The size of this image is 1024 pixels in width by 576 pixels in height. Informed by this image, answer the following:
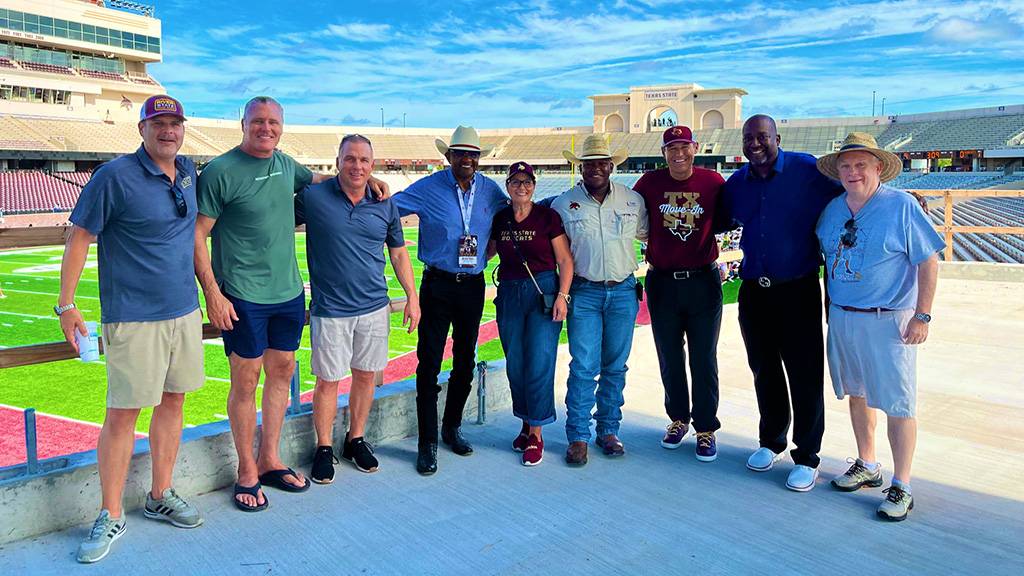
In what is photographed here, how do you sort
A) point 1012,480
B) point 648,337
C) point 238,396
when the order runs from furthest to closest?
point 648,337
point 1012,480
point 238,396

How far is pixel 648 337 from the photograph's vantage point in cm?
718

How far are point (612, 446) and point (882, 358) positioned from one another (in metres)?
1.41

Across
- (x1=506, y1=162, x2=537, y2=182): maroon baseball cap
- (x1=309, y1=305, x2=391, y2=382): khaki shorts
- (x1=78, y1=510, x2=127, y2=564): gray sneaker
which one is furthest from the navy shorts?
(x1=506, y1=162, x2=537, y2=182): maroon baseball cap

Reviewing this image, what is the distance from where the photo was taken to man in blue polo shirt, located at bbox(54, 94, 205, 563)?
115 inches

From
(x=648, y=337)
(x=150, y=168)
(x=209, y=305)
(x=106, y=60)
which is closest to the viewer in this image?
(x=150, y=168)

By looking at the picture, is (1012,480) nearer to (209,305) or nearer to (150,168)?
(209,305)

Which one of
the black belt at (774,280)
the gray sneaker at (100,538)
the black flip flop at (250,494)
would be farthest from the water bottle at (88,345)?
the black belt at (774,280)

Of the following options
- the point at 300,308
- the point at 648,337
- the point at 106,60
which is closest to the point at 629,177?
the point at 106,60

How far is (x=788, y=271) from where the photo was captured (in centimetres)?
389

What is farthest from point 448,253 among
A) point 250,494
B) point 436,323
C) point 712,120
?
point 712,120

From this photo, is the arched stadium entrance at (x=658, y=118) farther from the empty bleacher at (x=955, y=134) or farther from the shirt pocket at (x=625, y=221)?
the shirt pocket at (x=625, y=221)

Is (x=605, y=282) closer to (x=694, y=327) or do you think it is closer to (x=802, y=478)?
(x=694, y=327)

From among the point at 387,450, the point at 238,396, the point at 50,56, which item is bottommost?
the point at 387,450

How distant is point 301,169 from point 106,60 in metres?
68.2
